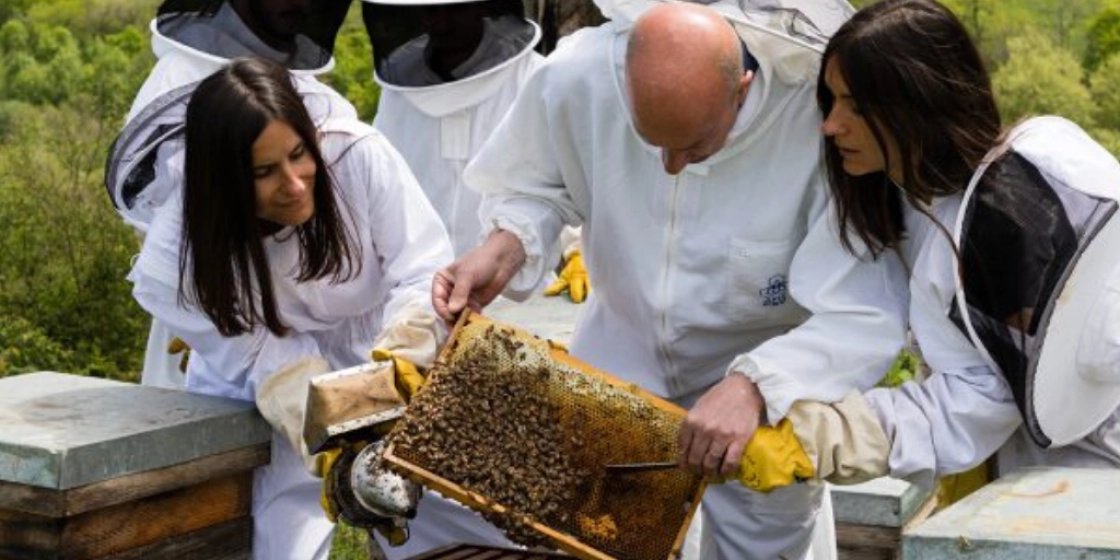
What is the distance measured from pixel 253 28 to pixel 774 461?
2613 mm

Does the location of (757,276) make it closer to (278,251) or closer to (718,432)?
(718,432)

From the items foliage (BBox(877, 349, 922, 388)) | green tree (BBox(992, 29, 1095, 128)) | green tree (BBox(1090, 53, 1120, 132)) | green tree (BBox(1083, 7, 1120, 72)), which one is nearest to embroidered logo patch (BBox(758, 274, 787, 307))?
foliage (BBox(877, 349, 922, 388))

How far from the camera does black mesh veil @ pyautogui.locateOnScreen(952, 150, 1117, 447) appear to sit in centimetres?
278

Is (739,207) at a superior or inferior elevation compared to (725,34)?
inferior

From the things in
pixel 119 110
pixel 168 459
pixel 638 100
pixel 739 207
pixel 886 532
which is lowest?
pixel 119 110

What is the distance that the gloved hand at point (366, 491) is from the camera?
10.3ft

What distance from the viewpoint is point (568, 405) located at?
10.1ft

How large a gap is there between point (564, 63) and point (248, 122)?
24.3 inches

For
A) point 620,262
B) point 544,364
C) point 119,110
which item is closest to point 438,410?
point 544,364

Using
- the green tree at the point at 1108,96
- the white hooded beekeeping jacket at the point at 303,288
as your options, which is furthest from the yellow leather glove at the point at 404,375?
the green tree at the point at 1108,96

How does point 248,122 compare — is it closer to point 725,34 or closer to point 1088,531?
point 725,34

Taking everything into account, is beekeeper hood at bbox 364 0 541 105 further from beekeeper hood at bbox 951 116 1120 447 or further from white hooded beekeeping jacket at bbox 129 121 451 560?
beekeeper hood at bbox 951 116 1120 447

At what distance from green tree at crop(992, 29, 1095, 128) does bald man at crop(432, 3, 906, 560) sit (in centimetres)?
666

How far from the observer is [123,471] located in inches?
131
